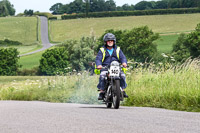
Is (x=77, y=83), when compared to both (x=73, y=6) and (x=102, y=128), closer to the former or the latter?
(x=102, y=128)

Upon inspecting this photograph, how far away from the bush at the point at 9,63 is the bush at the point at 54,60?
Answer: 18.8ft

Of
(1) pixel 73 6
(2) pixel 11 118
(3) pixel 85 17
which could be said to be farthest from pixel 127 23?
(2) pixel 11 118

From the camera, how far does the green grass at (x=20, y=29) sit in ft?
392

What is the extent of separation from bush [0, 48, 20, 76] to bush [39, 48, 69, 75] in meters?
5.74

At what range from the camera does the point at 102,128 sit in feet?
18.8

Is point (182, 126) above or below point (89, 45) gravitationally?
above

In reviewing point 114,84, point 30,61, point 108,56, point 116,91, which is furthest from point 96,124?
point 30,61

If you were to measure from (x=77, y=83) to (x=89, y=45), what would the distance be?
76.3 meters

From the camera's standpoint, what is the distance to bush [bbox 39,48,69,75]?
85.6 m

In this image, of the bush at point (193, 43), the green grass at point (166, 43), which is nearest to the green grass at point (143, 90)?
the bush at point (193, 43)

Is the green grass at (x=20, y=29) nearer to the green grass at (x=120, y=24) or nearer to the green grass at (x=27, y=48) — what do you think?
the green grass at (x=27, y=48)

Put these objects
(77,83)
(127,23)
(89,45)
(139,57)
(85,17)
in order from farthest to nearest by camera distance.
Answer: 1. (85,17)
2. (127,23)
3. (89,45)
4. (139,57)
5. (77,83)

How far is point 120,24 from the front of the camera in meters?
127

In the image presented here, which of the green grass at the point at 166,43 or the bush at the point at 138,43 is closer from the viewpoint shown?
the bush at the point at 138,43
